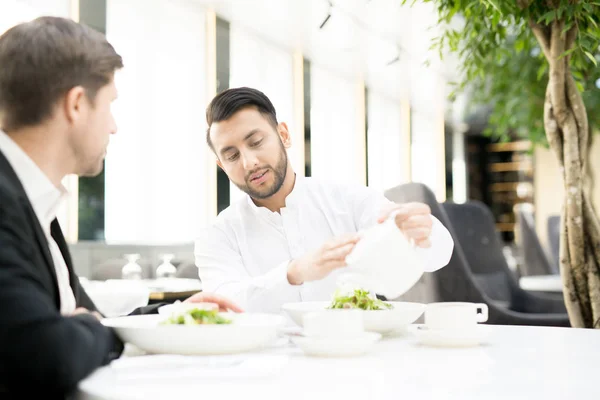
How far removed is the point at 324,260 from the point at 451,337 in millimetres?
347

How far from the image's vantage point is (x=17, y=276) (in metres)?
0.96

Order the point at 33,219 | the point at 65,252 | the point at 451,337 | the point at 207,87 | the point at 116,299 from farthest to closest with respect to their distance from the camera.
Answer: the point at 207,87
the point at 116,299
the point at 65,252
the point at 451,337
the point at 33,219

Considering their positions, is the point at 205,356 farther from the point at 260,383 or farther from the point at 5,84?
the point at 5,84

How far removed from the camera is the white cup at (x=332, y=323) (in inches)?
47.3

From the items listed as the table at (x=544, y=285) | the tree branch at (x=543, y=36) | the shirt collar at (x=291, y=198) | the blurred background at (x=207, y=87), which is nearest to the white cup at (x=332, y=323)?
the shirt collar at (x=291, y=198)

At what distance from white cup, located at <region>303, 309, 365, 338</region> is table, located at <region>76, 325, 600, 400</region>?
0.04 m

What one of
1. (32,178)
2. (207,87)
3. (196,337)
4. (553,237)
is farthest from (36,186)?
(207,87)

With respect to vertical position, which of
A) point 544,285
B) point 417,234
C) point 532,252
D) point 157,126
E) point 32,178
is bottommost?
point 544,285

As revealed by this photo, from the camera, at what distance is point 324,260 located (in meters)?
1.52

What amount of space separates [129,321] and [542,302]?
303cm

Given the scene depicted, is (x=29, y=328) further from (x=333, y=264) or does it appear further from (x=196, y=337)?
(x=333, y=264)

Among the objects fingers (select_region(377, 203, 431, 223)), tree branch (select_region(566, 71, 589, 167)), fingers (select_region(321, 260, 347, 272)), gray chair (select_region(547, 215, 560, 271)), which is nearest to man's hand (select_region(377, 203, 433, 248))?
fingers (select_region(377, 203, 431, 223))

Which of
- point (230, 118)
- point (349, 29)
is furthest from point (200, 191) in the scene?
point (230, 118)

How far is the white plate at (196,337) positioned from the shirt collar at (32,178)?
0.25 meters
